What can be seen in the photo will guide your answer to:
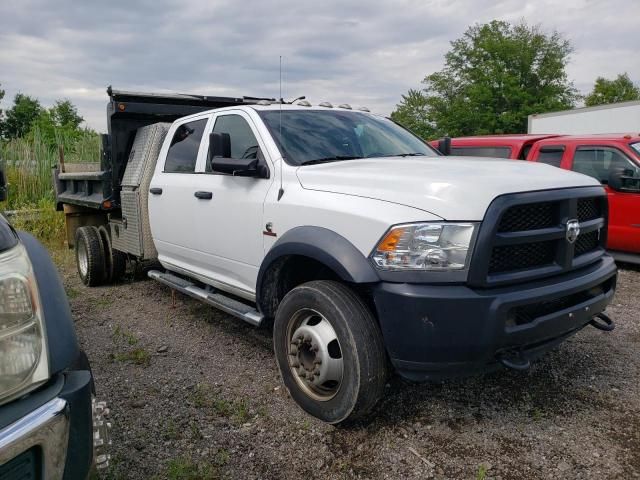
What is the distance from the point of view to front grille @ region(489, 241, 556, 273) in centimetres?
261

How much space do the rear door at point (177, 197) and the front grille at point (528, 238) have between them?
2.53 m

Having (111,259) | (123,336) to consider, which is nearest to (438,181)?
(123,336)

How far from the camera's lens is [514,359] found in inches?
104

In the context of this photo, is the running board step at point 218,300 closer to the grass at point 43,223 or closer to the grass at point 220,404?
the grass at point 220,404

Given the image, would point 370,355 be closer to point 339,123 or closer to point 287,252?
point 287,252

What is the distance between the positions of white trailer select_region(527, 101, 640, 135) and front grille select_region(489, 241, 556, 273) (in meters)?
14.0

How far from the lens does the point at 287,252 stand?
3127 millimetres

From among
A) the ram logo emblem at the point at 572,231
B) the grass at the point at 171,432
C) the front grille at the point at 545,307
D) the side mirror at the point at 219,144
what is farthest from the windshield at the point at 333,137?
the grass at the point at 171,432

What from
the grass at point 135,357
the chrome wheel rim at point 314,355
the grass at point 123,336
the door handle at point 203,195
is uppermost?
the door handle at point 203,195

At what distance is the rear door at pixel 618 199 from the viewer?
6.43 metres

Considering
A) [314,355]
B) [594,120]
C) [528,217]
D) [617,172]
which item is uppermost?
[594,120]

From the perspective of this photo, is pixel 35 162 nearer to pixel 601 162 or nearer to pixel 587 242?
pixel 601 162

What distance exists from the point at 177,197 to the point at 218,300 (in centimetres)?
107

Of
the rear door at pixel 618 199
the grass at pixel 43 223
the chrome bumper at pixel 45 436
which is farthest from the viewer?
the grass at pixel 43 223
